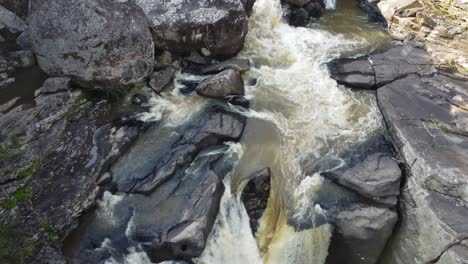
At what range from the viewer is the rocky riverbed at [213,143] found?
6590mm

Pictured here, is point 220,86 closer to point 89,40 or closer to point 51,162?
point 89,40

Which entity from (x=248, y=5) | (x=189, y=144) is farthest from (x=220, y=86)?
(x=248, y=5)

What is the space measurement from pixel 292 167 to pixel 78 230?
4591 millimetres

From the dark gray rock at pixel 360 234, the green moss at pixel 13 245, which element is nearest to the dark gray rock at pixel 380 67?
the dark gray rock at pixel 360 234

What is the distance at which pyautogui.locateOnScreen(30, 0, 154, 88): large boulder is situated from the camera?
7867 millimetres

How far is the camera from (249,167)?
24.6ft

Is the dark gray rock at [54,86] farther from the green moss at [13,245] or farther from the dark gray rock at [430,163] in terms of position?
the dark gray rock at [430,163]

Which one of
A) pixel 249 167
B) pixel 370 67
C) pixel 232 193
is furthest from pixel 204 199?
pixel 370 67

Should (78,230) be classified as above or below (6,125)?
below

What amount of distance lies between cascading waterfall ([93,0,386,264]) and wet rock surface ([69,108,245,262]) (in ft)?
0.96

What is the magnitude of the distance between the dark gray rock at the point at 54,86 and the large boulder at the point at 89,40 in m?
0.16

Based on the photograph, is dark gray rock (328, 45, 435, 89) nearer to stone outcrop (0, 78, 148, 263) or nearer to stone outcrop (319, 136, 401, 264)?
stone outcrop (319, 136, 401, 264)

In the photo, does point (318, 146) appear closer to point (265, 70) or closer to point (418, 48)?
point (265, 70)

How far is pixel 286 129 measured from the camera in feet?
27.7
